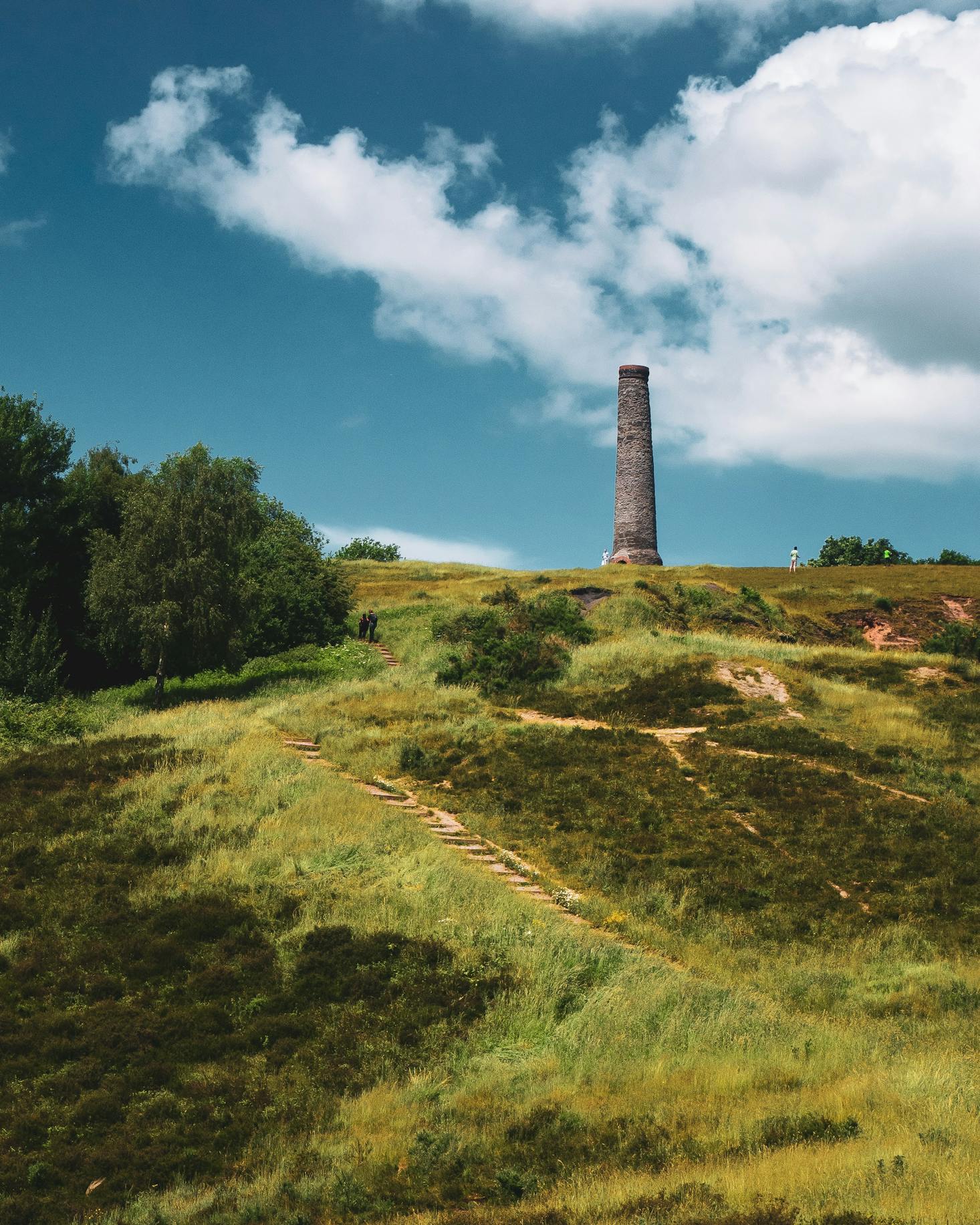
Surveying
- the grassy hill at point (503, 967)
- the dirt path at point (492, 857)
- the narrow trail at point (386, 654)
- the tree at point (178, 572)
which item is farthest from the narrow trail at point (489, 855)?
the narrow trail at point (386, 654)

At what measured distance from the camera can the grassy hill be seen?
9820mm

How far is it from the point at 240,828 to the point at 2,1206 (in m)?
9.76

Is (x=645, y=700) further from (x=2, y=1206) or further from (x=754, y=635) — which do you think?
(x=2, y=1206)

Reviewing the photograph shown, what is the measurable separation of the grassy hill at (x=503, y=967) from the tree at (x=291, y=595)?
490 inches

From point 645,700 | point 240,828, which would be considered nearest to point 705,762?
point 645,700

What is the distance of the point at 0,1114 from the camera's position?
11656mm

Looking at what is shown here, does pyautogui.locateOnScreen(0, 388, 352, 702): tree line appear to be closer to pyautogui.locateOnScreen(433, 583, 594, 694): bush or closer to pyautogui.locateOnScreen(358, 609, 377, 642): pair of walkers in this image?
pyautogui.locateOnScreen(358, 609, 377, 642): pair of walkers

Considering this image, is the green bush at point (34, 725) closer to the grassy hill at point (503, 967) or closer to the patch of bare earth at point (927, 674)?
the grassy hill at point (503, 967)

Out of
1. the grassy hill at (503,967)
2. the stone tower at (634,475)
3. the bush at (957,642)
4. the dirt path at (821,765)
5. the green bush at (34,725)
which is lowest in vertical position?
the grassy hill at (503,967)

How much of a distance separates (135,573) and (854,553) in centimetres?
8712

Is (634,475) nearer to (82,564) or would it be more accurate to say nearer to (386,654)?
(386,654)

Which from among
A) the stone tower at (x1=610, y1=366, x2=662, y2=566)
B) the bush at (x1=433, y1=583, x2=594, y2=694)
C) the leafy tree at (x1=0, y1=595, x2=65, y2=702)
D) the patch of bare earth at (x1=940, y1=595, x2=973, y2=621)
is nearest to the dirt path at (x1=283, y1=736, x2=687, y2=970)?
the bush at (x1=433, y1=583, x2=594, y2=694)

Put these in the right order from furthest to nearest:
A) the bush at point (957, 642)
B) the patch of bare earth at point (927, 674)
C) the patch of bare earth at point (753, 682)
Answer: the bush at point (957, 642) < the patch of bare earth at point (927, 674) < the patch of bare earth at point (753, 682)

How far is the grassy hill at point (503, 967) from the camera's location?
982cm
